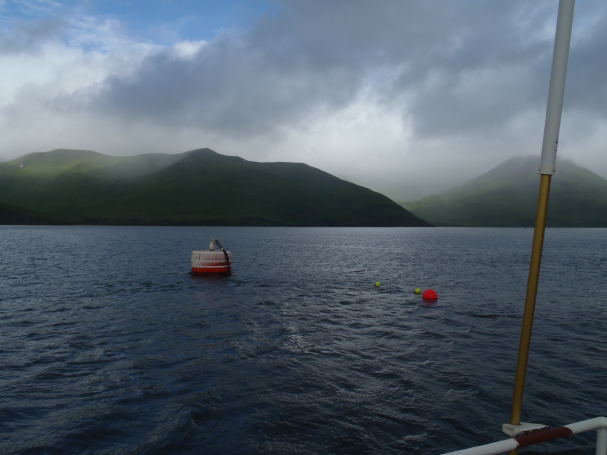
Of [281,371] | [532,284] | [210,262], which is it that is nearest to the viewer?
[532,284]

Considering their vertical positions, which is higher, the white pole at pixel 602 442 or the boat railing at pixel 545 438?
the boat railing at pixel 545 438

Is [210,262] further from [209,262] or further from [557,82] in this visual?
[557,82]

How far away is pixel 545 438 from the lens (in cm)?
464

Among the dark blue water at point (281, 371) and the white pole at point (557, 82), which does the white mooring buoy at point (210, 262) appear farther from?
the white pole at point (557, 82)

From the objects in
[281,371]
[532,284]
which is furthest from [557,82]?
[281,371]

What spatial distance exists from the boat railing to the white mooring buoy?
35.8m

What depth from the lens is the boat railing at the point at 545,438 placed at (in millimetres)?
4203

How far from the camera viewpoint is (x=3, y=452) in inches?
358

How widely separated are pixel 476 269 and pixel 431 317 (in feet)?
101

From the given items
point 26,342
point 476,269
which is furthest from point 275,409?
point 476,269

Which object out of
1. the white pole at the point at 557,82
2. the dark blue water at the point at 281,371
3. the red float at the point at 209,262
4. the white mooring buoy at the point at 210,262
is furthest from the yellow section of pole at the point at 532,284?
the red float at the point at 209,262

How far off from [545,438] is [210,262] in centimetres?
3654

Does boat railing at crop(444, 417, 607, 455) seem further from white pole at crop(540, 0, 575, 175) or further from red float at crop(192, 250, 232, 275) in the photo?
red float at crop(192, 250, 232, 275)

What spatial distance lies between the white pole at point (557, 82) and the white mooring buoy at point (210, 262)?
35.7 meters
